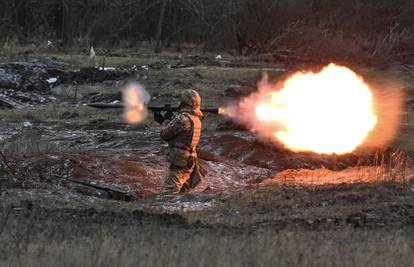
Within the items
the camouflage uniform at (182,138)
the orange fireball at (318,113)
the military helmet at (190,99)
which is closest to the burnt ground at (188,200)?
the orange fireball at (318,113)

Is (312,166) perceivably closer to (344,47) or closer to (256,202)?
(256,202)

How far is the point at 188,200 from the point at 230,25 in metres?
30.3

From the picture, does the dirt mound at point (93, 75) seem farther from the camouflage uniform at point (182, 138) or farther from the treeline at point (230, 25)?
the camouflage uniform at point (182, 138)

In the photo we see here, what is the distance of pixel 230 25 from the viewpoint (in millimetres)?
39781

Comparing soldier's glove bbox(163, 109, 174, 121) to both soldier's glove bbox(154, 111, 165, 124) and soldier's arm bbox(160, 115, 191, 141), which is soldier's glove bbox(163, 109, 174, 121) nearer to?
soldier's glove bbox(154, 111, 165, 124)

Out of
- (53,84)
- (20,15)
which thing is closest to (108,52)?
(53,84)

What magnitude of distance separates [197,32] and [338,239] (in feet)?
125

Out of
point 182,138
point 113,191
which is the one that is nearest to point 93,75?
point 182,138

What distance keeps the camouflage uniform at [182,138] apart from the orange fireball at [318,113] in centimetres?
325

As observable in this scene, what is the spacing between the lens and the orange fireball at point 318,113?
48.4 feet

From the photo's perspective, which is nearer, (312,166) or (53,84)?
(312,166)

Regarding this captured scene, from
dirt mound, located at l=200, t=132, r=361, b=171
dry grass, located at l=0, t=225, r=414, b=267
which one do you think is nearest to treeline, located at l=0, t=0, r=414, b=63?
dirt mound, located at l=200, t=132, r=361, b=171

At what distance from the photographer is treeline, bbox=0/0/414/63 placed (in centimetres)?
3584

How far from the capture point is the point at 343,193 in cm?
1015
